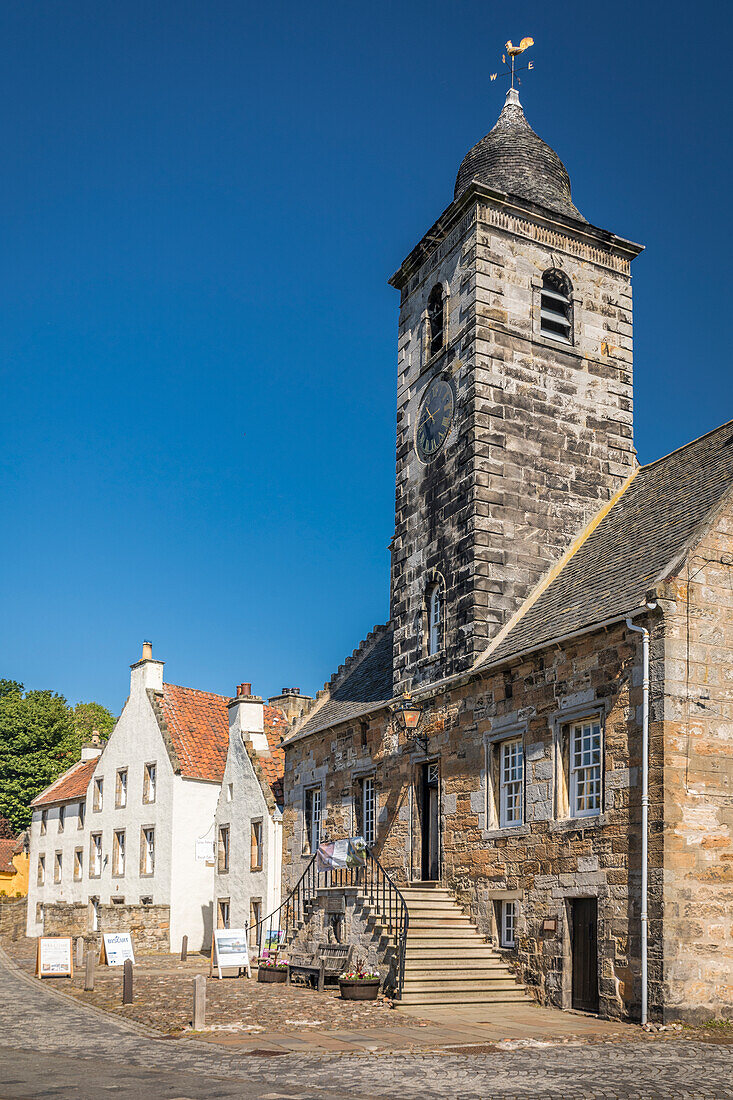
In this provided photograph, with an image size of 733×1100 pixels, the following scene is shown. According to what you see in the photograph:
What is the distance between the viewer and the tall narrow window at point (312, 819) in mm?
28766

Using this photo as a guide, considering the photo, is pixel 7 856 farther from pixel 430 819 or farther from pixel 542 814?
pixel 542 814

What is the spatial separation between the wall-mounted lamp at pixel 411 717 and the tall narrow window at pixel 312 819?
5.90m

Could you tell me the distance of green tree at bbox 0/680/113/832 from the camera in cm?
6078

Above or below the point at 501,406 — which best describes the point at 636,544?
below

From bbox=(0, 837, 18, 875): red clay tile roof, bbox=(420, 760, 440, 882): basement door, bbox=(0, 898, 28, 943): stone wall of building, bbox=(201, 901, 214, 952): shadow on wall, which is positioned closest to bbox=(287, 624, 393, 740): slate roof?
bbox=(420, 760, 440, 882): basement door

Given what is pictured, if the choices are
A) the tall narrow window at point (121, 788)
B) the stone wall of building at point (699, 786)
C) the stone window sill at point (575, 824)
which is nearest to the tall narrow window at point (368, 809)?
the stone window sill at point (575, 824)

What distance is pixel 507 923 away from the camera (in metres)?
19.9

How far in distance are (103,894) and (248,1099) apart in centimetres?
3115

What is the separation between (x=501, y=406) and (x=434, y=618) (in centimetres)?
485

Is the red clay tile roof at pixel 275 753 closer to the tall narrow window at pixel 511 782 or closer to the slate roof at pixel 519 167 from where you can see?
the tall narrow window at pixel 511 782

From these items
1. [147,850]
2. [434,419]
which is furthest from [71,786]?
[434,419]

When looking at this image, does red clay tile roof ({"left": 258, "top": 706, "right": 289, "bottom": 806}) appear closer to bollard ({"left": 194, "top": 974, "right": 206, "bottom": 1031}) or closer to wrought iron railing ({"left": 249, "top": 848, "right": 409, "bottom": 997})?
wrought iron railing ({"left": 249, "top": 848, "right": 409, "bottom": 997})

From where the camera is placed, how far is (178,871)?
34.7 m

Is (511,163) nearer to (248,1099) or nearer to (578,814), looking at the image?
(578,814)
